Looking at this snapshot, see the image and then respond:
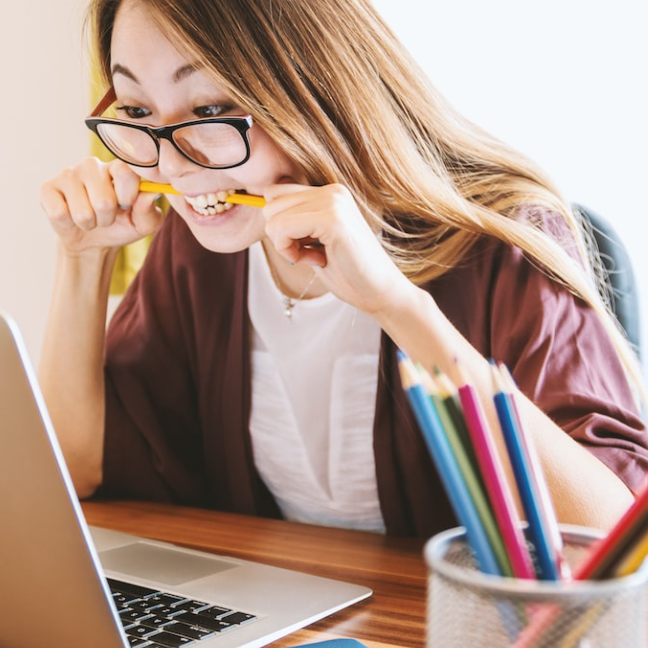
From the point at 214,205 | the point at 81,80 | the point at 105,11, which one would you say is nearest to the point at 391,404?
the point at 214,205

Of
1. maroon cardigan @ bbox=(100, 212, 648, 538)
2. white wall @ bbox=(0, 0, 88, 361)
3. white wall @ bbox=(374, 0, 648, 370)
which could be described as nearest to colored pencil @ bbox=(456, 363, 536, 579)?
maroon cardigan @ bbox=(100, 212, 648, 538)

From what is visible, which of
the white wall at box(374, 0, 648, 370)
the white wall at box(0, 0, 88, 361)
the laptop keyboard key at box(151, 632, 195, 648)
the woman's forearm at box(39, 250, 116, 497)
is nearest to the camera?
the laptop keyboard key at box(151, 632, 195, 648)

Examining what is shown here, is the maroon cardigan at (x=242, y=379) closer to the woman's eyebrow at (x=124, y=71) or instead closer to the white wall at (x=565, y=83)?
the woman's eyebrow at (x=124, y=71)

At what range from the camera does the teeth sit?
1.04m

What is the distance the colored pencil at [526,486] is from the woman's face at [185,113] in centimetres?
67

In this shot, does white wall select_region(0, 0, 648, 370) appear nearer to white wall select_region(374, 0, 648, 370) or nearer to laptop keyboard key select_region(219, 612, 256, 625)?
white wall select_region(374, 0, 648, 370)

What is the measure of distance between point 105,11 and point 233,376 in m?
0.50

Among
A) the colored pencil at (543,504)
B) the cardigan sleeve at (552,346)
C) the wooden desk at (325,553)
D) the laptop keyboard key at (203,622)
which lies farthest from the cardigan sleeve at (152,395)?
the colored pencil at (543,504)

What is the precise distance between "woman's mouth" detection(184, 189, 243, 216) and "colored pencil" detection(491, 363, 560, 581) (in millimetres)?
726

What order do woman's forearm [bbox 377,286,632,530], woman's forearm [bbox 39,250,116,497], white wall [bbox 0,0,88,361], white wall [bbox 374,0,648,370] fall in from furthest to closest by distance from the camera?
1. white wall [bbox 0,0,88,361]
2. white wall [bbox 374,0,648,370]
3. woman's forearm [bbox 39,250,116,497]
4. woman's forearm [bbox 377,286,632,530]

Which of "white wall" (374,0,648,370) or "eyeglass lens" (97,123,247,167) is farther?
"white wall" (374,0,648,370)

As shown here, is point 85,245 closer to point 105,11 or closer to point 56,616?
point 105,11

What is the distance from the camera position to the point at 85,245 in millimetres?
1221

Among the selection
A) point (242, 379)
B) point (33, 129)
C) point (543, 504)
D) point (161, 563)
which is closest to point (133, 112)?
point (242, 379)
